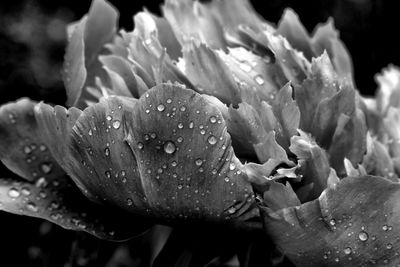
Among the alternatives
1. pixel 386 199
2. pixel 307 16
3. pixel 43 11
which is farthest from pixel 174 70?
pixel 307 16

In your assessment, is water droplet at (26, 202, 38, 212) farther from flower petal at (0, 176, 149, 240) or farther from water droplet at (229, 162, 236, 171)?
water droplet at (229, 162, 236, 171)

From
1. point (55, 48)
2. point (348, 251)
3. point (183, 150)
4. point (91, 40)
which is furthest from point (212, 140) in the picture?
point (55, 48)

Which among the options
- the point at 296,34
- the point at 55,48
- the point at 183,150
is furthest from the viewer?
the point at 55,48

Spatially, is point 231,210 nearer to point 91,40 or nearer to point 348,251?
point 348,251

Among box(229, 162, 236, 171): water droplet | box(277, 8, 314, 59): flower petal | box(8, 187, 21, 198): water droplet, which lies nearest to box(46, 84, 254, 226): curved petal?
box(229, 162, 236, 171): water droplet

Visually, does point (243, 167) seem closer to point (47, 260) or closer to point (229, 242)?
point (229, 242)

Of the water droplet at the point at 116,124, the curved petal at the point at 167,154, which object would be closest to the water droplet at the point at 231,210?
the curved petal at the point at 167,154

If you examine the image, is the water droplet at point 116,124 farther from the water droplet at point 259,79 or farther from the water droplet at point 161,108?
the water droplet at point 259,79
